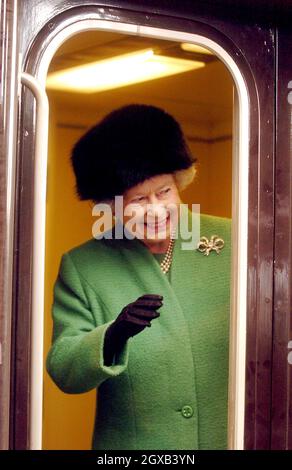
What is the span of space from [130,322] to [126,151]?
1.51 ft

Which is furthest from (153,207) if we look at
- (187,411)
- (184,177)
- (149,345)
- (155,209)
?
(187,411)

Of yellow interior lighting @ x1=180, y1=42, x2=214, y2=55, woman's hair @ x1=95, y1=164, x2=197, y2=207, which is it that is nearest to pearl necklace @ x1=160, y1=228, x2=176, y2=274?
woman's hair @ x1=95, y1=164, x2=197, y2=207

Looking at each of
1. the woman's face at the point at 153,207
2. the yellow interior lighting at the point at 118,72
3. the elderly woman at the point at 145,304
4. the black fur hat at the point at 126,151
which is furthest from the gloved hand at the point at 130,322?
the yellow interior lighting at the point at 118,72

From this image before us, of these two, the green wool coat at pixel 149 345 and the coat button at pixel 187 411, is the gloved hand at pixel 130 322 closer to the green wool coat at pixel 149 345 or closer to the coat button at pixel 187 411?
the green wool coat at pixel 149 345

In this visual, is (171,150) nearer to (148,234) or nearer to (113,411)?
(148,234)

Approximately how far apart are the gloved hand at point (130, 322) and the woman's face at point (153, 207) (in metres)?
0.17

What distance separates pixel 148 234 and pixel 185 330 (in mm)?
284

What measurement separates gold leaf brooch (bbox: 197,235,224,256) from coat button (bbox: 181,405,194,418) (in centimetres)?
43

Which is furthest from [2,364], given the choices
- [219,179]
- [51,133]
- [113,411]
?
[219,179]

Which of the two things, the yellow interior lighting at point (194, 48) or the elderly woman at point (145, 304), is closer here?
the elderly woman at point (145, 304)

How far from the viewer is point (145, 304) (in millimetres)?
2740

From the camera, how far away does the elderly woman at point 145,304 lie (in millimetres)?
2676

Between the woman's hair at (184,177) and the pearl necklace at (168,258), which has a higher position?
the woman's hair at (184,177)

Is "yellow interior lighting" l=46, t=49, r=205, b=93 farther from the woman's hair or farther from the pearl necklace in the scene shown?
the pearl necklace
